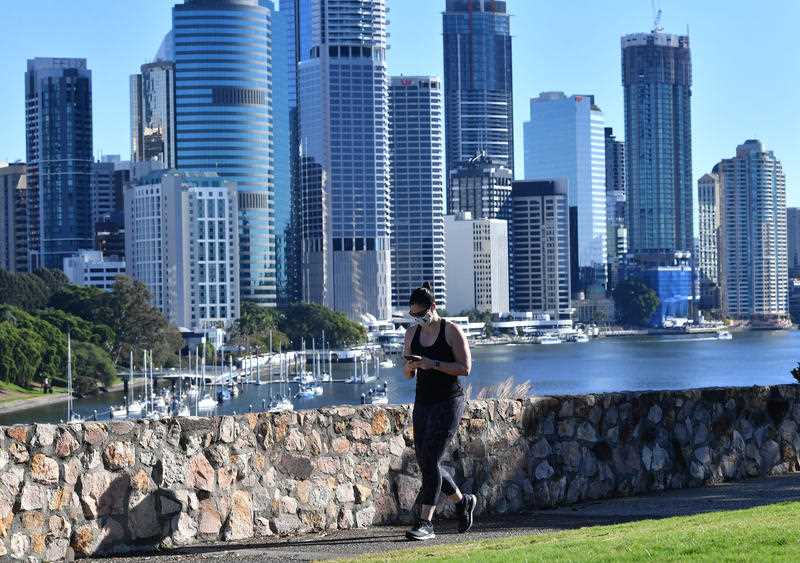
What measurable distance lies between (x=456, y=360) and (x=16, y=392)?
114971mm

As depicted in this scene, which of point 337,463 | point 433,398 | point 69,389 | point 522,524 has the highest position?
point 433,398

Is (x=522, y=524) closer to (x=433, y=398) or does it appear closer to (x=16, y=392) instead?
(x=433, y=398)

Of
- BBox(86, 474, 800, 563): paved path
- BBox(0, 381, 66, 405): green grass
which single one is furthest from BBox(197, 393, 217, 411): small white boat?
BBox(86, 474, 800, 563): paved path

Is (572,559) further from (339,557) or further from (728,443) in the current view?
(728,443)

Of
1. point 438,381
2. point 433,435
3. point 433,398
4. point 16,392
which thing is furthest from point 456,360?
point 16,392

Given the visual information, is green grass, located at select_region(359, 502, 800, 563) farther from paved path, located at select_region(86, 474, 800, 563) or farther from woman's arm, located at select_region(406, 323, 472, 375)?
woman's arm, located at select_region(406, 323, 472, 375)

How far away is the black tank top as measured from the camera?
13.4 m

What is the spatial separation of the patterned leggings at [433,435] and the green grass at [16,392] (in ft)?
348

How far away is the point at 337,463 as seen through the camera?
1441 centimetres

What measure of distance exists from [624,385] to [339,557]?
122 metres

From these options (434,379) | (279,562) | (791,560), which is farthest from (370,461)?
(791,560)

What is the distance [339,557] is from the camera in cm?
1239

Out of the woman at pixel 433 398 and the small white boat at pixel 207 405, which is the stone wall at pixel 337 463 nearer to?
the woman at pixel 433 398

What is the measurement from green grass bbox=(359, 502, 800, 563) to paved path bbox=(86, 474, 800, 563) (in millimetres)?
704
